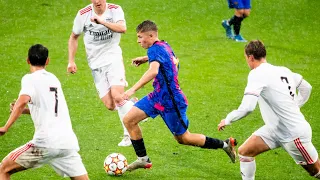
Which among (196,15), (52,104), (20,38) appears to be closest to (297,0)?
(196,15)

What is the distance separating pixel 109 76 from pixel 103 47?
0.49 meters

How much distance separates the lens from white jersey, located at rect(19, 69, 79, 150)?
27.6 feet

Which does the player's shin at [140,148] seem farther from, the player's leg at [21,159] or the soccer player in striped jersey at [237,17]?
the soccer player in striped jersey at [237,17]

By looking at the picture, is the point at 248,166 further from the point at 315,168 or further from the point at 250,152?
the point at 315,168

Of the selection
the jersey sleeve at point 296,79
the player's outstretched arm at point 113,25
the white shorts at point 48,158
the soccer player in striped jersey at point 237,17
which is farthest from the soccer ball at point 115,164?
the soccer player in striped jersey at point 237,17

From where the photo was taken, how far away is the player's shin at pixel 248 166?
373 inches

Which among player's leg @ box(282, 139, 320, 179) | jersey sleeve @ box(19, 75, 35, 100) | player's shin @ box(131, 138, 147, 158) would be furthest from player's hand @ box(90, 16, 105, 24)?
player's leg @ box(282, 139, 320, 179)

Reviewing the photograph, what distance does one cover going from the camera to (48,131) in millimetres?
8508

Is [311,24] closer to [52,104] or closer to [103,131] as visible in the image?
[103,131]

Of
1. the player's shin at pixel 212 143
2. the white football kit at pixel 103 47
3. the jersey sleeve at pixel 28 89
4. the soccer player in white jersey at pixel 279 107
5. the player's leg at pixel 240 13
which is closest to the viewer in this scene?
the jersey sleeve at pixel 28 89

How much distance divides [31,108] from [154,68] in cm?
205

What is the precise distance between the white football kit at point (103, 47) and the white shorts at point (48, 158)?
3.24 meters

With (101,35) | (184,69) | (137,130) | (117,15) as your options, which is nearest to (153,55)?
(137,130)

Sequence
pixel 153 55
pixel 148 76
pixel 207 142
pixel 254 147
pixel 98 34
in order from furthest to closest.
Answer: pixel 98 34, pixel 207 142, pixel 153 55, pixel 148 76, pixel 254 147
